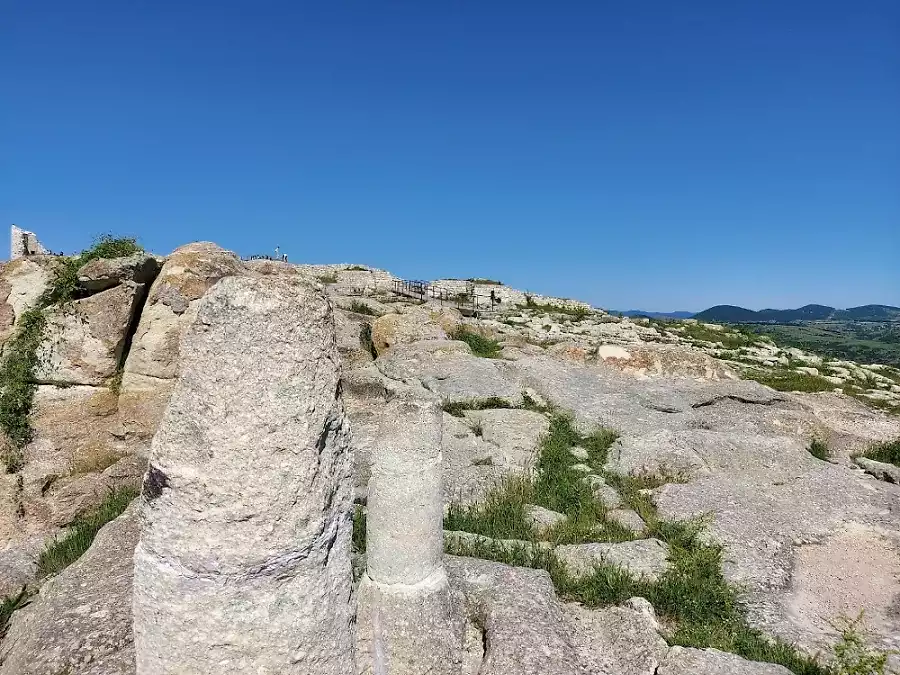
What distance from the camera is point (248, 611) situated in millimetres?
2658

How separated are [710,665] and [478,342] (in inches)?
514

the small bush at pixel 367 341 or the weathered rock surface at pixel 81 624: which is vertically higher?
the small bush at pixel 367 341

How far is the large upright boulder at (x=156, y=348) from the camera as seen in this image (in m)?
8.17

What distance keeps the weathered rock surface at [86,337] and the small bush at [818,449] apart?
1293cm

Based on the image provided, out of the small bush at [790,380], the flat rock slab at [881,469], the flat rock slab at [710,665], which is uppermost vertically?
the small bush at [790,380]

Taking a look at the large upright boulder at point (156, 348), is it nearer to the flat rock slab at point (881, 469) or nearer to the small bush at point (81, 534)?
the small bush at point (81, 534)

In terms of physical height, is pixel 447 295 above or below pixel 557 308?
above

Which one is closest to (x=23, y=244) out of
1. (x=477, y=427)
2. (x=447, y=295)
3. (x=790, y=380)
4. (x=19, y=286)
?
(x=19, y=286)

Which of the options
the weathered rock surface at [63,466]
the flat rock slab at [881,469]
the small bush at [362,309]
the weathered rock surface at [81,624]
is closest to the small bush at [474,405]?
the weathered rock surface at [63,466]

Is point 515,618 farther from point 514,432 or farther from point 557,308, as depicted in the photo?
point 557,308

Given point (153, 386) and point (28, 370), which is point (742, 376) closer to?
point (153, 386)

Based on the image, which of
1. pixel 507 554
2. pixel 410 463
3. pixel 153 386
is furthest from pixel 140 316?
pixel 507 554

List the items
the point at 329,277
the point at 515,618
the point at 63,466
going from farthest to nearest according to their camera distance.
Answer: the point at 329,277, the point at 63,466, the point at 515,618

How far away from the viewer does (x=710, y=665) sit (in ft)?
14.2
